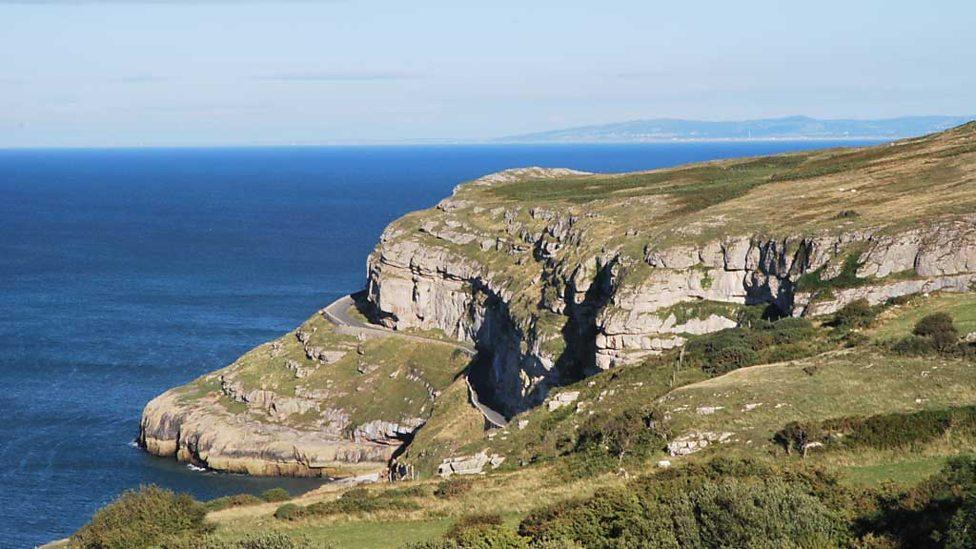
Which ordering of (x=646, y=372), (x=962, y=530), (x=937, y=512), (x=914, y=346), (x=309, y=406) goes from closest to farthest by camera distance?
(x=962, y=530) < (x=937, y=512) < (x=914, y=346) < (x=646, y=372) < (x=309, y=406)

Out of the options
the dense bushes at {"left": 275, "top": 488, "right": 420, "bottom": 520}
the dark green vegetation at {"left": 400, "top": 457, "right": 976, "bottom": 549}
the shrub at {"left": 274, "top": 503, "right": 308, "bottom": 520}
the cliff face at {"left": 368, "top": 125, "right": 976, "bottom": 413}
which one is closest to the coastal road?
the cliff face at {"left": 368, "top": 125, "right": 976, "bottom": 413}

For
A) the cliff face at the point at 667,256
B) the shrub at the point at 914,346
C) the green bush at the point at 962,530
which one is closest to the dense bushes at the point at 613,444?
the shrub at the point at 914,346

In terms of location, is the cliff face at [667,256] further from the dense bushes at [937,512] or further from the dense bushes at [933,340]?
the dense bushes at [937,512]

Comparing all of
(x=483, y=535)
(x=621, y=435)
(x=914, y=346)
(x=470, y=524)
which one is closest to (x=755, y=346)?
(x=914, y=346)

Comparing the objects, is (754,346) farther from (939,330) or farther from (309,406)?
(309,406)

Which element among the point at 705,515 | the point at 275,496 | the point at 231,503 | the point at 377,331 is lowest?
the point at 377,331

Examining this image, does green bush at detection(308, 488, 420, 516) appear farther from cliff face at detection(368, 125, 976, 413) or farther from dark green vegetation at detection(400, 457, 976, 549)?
cliff face at detection(368, 125, 976, 413)

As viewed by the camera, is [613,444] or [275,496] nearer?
[613,444]
